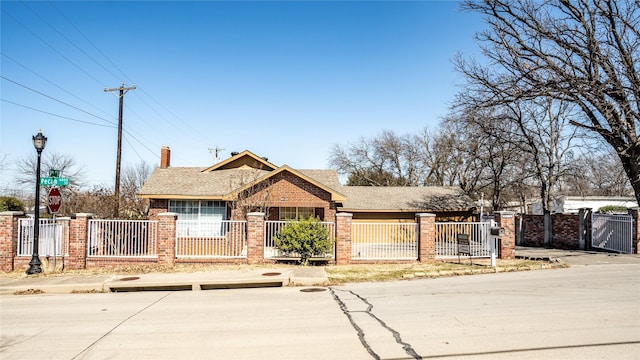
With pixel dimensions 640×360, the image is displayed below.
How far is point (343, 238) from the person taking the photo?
15.6m

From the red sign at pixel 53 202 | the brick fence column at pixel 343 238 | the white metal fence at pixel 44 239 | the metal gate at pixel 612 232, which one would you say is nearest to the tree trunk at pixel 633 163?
the metal gate at pixel 612 232

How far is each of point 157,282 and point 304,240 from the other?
16.5 feet

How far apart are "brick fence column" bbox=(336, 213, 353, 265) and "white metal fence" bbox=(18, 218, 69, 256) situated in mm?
9236

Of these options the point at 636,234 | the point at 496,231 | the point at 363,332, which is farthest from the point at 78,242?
the point at 636,234

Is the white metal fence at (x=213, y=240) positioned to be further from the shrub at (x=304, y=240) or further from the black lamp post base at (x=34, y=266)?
the black lamp post base at (x=34, y=266)

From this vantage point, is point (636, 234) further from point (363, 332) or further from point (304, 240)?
point (363, 332)

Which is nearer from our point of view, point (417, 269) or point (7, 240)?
point (417, 269)

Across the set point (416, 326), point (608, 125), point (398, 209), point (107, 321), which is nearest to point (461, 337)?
point (416, 326)

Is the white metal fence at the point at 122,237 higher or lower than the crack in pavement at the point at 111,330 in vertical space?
higher

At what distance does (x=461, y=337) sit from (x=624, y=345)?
212 centimetres

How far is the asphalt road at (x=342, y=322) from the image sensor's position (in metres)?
6.24

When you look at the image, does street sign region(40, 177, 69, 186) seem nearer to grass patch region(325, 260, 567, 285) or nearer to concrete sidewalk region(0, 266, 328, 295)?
concrete sidewalk region(0, 266, 328, 295)

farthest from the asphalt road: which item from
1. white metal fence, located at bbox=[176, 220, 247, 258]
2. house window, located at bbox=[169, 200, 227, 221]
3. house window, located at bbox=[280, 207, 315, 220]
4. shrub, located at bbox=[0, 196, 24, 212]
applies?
shrub, located at bbox=[0, 196, 24, 212]

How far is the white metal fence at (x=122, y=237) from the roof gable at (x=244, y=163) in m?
9.72
